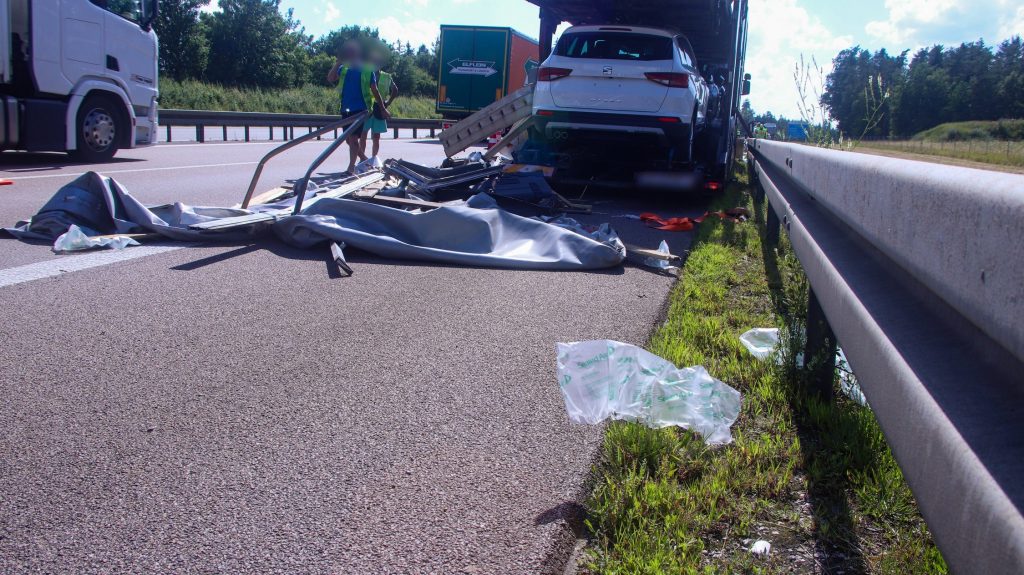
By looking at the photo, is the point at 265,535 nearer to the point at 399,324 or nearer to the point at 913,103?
the point at 399,324

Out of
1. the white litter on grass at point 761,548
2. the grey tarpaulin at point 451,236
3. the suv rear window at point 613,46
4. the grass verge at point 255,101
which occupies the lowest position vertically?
the white litter on grass at point 761,548

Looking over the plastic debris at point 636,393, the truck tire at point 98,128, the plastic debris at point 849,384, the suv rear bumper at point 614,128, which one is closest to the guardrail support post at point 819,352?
the plastic debris at point 849,384

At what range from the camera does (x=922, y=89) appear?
7.17m

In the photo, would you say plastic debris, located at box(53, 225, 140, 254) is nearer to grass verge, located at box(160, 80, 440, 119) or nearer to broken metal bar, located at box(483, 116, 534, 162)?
broken metal bar, located at box(483, 116, 534, 162)

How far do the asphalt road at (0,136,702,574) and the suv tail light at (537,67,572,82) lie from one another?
4.89 metres

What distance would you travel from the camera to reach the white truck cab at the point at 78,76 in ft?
38.8

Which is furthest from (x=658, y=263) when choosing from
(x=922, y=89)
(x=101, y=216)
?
(x=101, y=216)

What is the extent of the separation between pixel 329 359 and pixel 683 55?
8.00m

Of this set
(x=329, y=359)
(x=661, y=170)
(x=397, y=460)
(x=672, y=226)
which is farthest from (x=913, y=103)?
(x=397, y=460)

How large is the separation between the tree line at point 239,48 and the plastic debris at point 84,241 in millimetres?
58923

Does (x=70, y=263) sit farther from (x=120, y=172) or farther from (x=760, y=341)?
(x=120, y=172)

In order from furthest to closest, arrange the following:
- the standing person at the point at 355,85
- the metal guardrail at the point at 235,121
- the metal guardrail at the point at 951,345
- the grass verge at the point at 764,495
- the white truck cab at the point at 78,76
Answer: the metal guardrail at the point at 235,121, the standing person at the point at 355,85, the white truck cab at the point at 78,76, the grass verge at the point at 764,495, the metal guardrail at the point at 951,345

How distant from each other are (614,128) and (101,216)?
18.9 feet

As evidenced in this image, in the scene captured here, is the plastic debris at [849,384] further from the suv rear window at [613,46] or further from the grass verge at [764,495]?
the suv rear window at [613,46]
